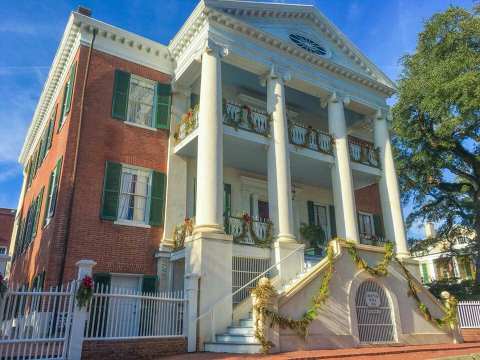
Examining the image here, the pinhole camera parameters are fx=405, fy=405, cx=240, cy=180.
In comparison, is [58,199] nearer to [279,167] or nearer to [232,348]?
[232,348]

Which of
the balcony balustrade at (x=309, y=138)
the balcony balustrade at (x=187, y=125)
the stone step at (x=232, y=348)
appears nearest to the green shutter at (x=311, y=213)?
the balcony balustrade at (x=309, y=138)

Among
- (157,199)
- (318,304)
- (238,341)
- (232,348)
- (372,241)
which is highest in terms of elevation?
(157,199)

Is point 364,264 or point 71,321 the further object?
point 364,264

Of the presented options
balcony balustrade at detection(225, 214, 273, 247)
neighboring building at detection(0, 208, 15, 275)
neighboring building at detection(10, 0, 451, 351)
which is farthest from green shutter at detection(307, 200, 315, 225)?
neighboring building at detection(0, 208, 15, 275)

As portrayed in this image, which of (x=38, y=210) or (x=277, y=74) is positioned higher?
(x=277, y=74)

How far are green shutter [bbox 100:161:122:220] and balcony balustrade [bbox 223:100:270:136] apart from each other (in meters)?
4.16

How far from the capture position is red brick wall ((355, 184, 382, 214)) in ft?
69.4

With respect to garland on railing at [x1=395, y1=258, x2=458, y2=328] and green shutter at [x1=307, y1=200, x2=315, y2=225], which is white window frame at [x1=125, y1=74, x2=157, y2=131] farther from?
garland on railing at [x1=395, y1=258, x2=458, y2=328]

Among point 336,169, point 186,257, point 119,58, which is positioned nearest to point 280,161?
point 336,169

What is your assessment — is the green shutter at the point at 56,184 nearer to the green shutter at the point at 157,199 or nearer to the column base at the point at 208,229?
the green shutter at the point at 157,199

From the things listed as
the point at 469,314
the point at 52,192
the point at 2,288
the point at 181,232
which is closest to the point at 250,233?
the point at 181,232

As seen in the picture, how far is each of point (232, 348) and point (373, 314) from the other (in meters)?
4.71

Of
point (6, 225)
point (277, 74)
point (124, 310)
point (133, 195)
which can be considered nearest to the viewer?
point (124, 310)

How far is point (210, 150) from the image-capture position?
13.1m
